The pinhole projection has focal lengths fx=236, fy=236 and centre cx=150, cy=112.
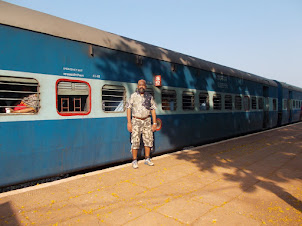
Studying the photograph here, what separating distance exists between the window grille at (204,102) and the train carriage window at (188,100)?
0.48 m

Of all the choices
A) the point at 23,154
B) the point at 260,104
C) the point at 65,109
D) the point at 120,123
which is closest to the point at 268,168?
the point at 120,123

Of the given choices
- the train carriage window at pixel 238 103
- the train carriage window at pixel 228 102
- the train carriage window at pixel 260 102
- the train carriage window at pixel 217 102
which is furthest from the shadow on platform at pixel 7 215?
the train carriage window at pixel 260 102

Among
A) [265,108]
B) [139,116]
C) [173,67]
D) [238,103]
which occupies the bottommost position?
[139,116]

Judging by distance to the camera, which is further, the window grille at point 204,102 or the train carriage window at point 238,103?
the train carriage window at point 238,103

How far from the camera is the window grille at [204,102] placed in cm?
810

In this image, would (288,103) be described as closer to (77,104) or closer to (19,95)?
(77,104)

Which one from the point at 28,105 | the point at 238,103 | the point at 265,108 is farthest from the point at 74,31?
the point at 265,108

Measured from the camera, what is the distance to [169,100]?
6.80 metres

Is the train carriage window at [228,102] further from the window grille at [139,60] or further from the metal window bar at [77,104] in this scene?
the metal window bar at [77,104]

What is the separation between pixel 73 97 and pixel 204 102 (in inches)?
198

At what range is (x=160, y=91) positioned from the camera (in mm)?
6469

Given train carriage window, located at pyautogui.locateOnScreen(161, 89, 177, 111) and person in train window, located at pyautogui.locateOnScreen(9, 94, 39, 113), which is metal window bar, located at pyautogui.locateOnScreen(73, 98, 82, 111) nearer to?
person in train window, located at pyautogui.locateOnScreen(9, 94, 39, 113)

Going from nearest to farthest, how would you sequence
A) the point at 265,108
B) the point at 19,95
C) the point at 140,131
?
1. the point at 19,95
2. the point at 140,131
3. the point at 265,108

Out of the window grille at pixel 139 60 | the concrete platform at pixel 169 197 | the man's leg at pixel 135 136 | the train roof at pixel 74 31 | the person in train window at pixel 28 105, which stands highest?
the train roof at pixel 74 31
